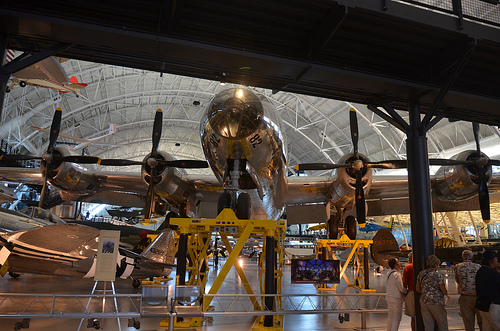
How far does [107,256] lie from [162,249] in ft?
17.6

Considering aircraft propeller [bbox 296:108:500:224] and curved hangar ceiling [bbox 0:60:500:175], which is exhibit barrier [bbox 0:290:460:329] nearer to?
aircraft propeller [bbox 296:108:500:224]

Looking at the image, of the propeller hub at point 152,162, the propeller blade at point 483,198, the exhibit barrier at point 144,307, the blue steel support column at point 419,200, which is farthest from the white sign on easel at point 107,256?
the propeller blade at point 483,198

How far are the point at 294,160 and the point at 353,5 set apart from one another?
133ft

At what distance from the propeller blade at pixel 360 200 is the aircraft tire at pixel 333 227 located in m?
2.17

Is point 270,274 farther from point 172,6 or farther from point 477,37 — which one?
point 477,37

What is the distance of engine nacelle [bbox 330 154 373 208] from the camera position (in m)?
10.7

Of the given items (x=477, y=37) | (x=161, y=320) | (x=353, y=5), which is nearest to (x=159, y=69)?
(x=353, y=5)

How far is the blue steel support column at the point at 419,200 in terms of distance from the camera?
6.21 m

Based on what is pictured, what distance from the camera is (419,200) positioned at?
21.1 feet

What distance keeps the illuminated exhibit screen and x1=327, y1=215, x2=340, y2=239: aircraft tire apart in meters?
4.41

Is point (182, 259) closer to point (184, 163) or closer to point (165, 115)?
point (184, 163)

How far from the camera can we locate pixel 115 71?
105ft

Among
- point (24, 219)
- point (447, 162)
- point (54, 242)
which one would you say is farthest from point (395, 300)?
point (24, 219)

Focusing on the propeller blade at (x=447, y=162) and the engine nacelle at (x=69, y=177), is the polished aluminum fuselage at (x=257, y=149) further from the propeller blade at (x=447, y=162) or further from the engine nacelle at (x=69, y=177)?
the engine nacelle at (x=69, y=177)
